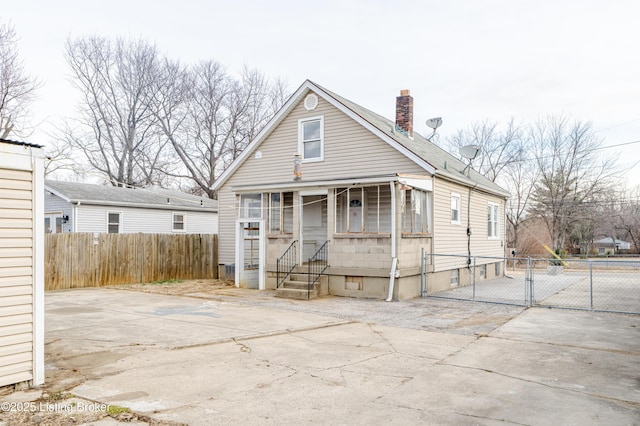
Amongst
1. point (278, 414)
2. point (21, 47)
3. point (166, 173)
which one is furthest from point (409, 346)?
point (166, 173)

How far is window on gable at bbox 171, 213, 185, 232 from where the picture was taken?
2534cm

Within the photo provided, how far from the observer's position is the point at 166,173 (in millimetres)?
35438

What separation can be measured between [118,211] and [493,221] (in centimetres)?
1862

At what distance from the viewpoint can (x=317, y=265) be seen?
15.1 m

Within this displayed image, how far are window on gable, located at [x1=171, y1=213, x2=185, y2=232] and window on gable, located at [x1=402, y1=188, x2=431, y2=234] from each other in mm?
15122

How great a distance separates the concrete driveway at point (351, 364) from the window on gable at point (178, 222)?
13806 mm

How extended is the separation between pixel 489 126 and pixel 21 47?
35245 mm

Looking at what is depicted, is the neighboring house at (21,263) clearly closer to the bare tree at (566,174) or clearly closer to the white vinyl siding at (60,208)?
the white vinyl siding at (60,208)

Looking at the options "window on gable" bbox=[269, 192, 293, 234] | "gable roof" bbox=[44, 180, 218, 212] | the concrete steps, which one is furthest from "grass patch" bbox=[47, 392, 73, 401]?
"gable roof" bbox=[44, 180, 218, 212]

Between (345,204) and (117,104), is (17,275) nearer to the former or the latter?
(345,204)

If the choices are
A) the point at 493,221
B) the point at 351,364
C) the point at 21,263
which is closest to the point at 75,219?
the point at 21,263

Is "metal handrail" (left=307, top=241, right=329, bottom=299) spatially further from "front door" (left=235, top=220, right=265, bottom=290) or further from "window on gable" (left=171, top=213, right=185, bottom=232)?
"window on gable" (left=171, top=213, right=185, bottom=232)

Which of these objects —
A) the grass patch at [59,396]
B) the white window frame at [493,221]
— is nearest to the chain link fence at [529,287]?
the white window frame at [493,221]

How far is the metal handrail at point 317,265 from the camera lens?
1445cm
